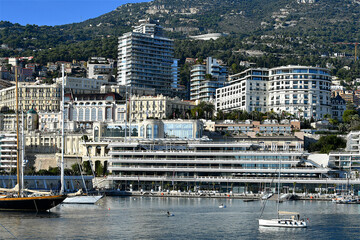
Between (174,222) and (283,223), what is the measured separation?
643 inches

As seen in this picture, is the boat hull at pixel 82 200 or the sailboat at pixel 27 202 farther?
the boat hull at pixel 82 200

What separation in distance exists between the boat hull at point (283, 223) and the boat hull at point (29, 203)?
1329 inches

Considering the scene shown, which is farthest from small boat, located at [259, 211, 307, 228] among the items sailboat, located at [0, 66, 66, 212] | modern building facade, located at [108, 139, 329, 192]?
modern building facade, located at [108, 139, 329, 192]

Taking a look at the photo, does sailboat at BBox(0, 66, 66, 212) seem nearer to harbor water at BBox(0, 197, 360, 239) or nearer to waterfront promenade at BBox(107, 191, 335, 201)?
harbor water at BBox(0, 197, 360, 239)

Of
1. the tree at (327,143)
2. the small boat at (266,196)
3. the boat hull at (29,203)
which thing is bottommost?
the small boat at (266,196)

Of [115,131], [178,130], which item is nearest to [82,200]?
[178,130]

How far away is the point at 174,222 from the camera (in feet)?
330

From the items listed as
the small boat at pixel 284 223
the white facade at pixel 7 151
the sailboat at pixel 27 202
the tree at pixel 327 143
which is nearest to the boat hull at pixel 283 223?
the small boat at pixel 284 223

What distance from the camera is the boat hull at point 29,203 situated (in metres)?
107

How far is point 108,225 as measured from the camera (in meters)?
96.4

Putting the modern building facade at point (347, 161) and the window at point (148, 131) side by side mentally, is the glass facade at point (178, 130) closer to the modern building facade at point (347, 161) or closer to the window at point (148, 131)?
the window at point (148, 131)

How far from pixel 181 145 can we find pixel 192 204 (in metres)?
38.1

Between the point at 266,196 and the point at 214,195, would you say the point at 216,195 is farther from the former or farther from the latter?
the point at 266,196

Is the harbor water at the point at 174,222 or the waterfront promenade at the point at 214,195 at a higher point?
the waterfront promenade at the point at 214,195
